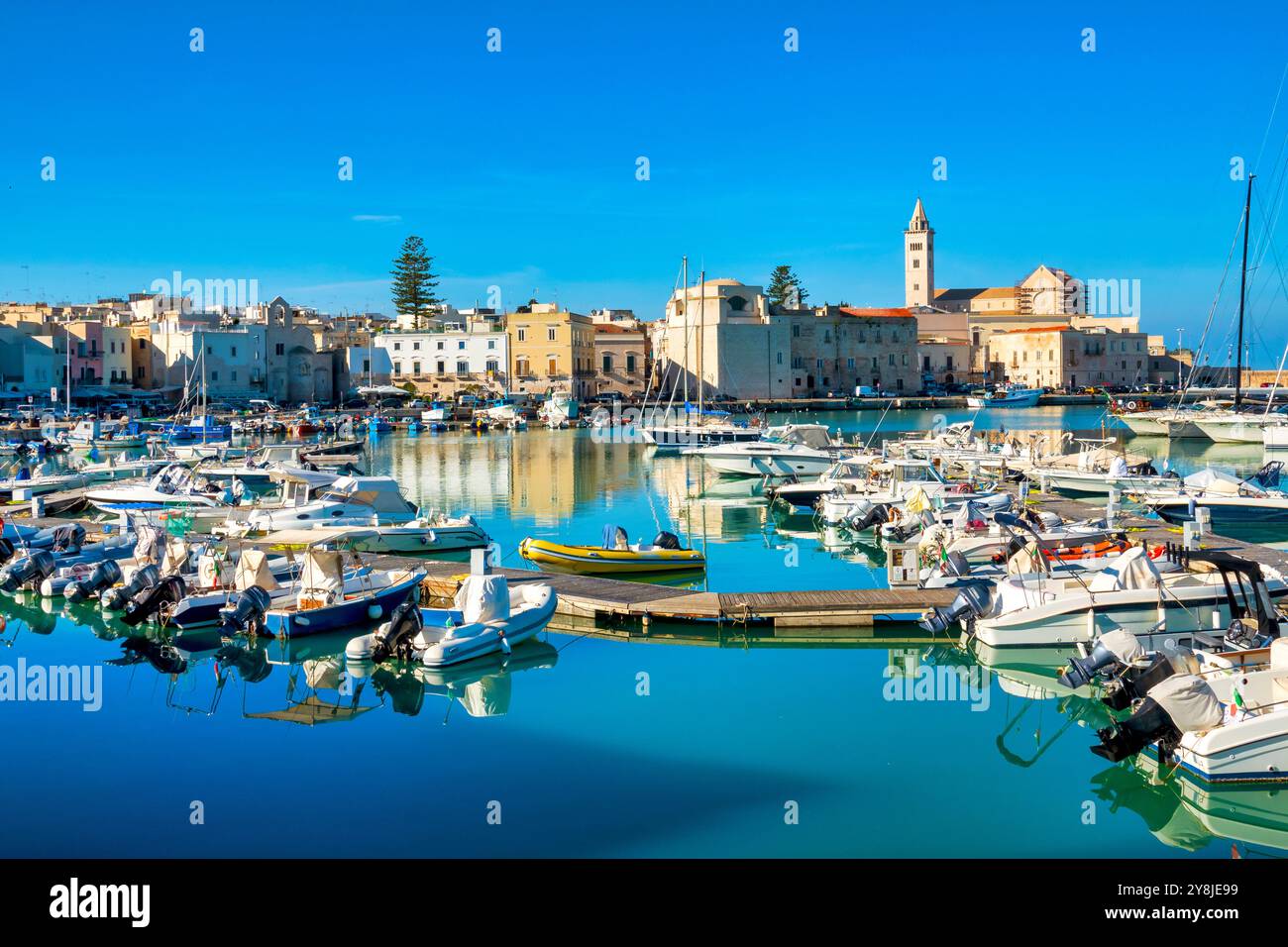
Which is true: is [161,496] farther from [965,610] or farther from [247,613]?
[965,610]

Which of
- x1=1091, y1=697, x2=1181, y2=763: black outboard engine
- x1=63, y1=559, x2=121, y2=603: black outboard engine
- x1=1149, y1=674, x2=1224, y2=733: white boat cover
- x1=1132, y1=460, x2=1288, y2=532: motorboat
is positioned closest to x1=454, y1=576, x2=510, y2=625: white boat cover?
x1=63, y1=559, x2=121, y2=603: black outboard engine

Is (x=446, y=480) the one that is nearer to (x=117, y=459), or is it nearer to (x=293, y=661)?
(x=117, y=459)

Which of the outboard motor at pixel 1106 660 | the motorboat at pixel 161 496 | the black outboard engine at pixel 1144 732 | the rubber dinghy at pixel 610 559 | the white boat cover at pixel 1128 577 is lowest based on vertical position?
the black outboard engine at pixel 1144 732

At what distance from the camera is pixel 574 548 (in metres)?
18.8

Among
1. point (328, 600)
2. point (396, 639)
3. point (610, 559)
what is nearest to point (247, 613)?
point (328, 600)

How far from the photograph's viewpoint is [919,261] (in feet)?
359

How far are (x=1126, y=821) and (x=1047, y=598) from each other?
477 cm

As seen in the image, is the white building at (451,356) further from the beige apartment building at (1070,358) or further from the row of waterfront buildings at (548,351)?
the beige apartment building at (1070,358)

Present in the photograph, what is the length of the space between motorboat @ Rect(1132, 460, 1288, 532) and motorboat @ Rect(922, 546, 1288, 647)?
34.2ft

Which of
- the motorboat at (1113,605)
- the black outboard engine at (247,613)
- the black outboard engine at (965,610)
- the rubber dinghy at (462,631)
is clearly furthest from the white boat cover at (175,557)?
the motorboat at (1113,605)

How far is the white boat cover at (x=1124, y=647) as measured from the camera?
11914 mm

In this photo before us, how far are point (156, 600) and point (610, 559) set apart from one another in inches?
264

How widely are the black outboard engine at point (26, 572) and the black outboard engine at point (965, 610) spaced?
13.0 m
